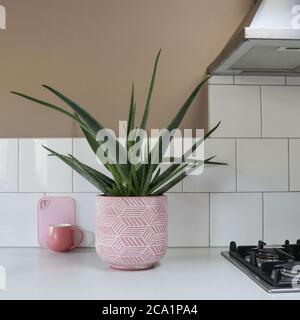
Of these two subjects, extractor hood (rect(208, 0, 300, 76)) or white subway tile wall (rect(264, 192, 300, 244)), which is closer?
extractor hood (rect(208, 0, 300, 76))

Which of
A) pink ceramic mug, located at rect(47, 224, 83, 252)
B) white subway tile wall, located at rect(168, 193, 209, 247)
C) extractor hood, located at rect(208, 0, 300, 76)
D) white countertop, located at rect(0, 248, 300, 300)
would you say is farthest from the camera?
white subway tile wall, located at rect(168, 193, 209, 247)

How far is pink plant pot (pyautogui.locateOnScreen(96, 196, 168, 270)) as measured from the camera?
0.94 m

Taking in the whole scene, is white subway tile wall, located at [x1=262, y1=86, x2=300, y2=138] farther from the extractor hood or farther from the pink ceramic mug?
the pink ceramic mug

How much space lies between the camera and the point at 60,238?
3.71 feet

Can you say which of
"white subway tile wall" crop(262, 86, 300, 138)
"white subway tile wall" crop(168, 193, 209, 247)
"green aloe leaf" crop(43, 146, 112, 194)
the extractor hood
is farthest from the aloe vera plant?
"white subway tile wall" crop(262, 86, 300, 138)

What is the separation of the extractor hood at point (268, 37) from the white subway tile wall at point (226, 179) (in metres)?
0.16

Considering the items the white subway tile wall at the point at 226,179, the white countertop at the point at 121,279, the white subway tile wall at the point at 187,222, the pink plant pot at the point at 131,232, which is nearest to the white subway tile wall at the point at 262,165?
the white subway tile wall at the point at 226,179

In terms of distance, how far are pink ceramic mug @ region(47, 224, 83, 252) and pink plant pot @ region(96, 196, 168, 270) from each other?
205 mm

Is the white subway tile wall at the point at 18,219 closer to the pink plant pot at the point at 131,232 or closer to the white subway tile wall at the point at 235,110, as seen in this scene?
the pink plant pot at the point at 131,232

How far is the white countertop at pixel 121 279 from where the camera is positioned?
2.53 feet

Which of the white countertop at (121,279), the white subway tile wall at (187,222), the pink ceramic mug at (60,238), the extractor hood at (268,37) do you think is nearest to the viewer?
the white countertop at (121,279)

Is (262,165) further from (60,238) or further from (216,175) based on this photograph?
(60,238)

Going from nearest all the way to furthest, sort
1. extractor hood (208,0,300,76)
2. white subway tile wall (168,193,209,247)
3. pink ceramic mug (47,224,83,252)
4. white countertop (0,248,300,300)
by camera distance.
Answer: white countertop (0,248,300,300)
extractor hood (208,0,300,76)
pink ceramic mug (47,224,83,252)
white subway tile wall (168,193,209,247)

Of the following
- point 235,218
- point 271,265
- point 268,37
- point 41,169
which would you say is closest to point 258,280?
point 271,265
